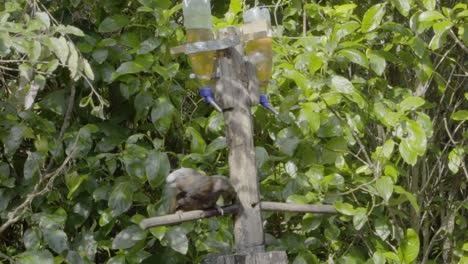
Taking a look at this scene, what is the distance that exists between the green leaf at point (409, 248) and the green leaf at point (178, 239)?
2.59 feet

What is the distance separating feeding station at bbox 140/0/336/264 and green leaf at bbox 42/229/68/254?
932 mm

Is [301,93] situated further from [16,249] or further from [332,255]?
[16,249]

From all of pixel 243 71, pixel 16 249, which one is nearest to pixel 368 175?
pixel 243 71

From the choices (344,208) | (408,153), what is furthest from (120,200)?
(408,153)

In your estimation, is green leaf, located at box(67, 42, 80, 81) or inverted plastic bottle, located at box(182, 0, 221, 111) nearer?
inverted plastic bottle, located at box(182, 0, 221, 111)

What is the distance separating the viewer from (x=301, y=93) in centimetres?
323

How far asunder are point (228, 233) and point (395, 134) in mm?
704

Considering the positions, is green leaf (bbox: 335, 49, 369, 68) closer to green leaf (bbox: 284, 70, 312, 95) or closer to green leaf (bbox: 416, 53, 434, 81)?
green leaf (bbox: 284, 70, 312, 95)

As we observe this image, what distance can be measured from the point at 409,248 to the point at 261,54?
41.9 inches

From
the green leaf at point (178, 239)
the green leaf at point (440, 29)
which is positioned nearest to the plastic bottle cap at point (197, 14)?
the green leaf at point (178, 239)

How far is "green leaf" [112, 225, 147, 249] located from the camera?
3.16m

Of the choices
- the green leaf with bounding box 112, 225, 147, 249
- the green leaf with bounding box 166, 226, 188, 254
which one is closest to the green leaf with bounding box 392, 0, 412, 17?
the green leaf with bounding box 166, 226, 188, 254

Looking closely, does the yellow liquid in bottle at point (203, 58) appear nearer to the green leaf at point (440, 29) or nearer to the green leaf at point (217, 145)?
the green leaf at point (217, 145)

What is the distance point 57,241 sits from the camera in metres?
3.21
